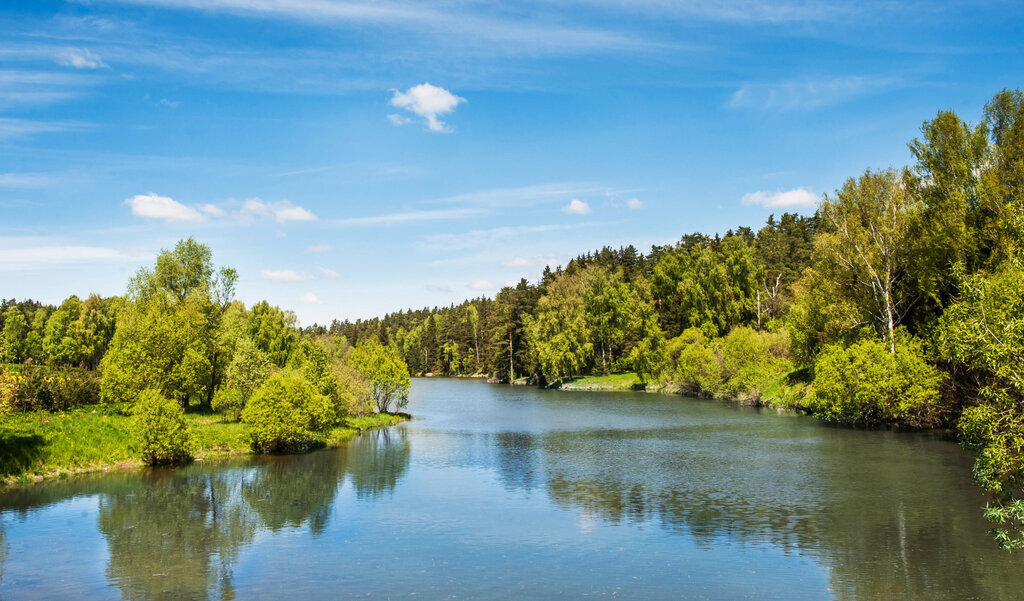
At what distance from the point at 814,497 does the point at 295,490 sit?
23908mm

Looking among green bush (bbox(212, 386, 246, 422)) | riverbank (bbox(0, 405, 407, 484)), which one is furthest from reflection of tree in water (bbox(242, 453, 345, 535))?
green bush (bbox(212, 386, 246, 422))

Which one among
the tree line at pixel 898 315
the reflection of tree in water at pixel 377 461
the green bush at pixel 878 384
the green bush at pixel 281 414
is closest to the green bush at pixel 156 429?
the green bush at pixel 281 414

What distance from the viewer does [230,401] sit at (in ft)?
157

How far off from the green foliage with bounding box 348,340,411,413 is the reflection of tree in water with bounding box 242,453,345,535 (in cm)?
1795

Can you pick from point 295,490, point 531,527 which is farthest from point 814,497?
point 295,490

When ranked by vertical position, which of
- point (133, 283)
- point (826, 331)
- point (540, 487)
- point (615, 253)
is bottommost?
point (540, 487)

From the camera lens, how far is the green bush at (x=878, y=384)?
4303 centimetres

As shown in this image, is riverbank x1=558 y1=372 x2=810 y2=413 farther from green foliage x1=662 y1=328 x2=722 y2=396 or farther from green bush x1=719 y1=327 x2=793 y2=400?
green foliage x1=662 y1=328 x2=722 y2=396

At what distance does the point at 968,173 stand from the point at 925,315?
11.8m

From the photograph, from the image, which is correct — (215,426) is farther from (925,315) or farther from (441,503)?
(925,315)


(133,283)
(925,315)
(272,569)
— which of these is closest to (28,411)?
(133,283)

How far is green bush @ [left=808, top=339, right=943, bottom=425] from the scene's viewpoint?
1694 inches

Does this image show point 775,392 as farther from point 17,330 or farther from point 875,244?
point 17,330

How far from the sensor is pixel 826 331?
55.8m
